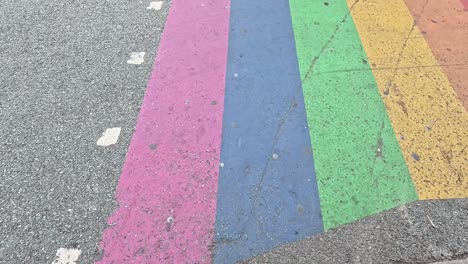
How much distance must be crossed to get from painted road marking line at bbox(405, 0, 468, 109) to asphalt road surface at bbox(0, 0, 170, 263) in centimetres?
252

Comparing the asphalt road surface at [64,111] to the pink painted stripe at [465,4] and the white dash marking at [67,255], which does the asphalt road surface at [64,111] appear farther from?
the pink painted stripe at [465,4]

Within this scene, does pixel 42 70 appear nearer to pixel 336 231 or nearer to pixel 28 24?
pixel 28 24

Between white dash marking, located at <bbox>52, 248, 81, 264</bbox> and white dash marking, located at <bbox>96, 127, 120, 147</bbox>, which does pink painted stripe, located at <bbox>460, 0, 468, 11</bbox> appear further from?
white dash marking, located at <bbox>52, 248, 81, 264</bbox>

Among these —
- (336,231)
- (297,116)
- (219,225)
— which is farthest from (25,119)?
(336,231)

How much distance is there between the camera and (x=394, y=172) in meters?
2.39

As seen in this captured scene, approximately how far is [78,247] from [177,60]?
1.78 meters

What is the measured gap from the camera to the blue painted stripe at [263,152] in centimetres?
215

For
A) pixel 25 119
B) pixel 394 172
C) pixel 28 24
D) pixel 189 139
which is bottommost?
pixel 394 172

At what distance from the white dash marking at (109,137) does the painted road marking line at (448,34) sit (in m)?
2.61

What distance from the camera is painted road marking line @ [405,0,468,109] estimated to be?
3.00 m

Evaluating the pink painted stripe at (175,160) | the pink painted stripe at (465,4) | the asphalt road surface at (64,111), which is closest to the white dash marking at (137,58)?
the asphalt road surface at (64,111)

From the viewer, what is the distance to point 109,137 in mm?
2645

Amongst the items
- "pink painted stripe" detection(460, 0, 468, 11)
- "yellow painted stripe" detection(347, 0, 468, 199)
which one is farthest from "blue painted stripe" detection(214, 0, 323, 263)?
"pink painted stripe" detection(460, 0, 468, 11)

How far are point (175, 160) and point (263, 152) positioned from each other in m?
0.61
